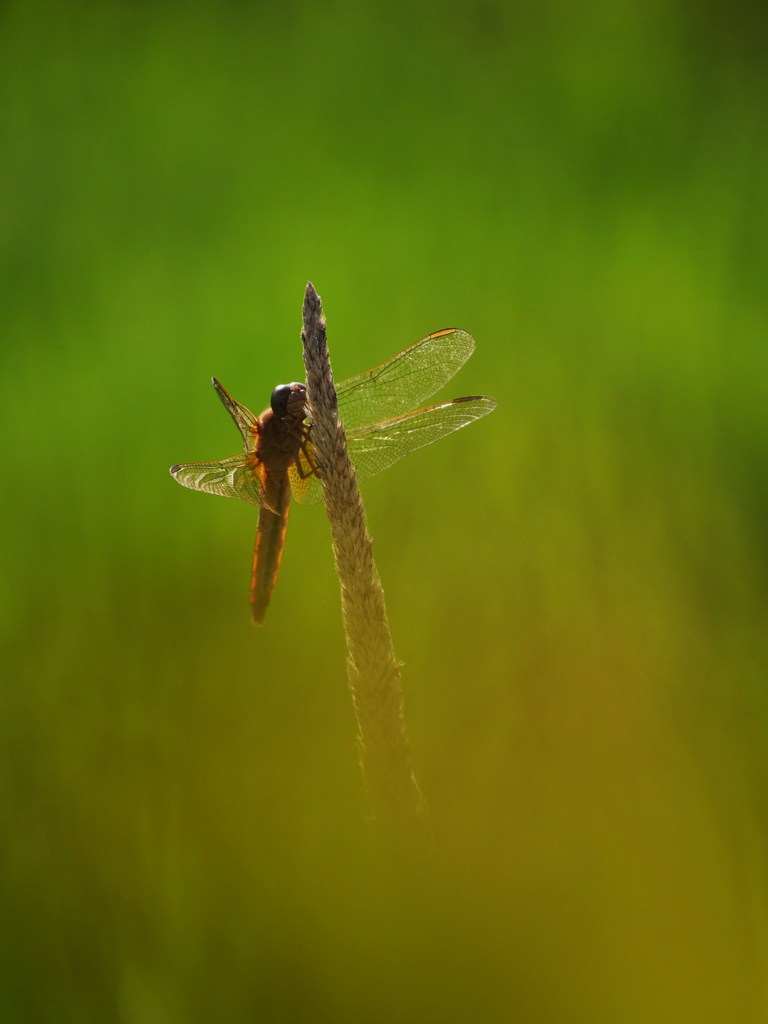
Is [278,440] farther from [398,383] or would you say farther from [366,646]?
[366,646]

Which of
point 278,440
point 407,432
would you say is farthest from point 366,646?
point 278,440

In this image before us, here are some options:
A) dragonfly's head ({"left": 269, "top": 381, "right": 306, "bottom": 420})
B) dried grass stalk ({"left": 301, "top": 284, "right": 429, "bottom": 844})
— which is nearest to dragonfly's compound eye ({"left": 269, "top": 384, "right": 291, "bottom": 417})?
dragonfly's head ({"left": 269, "top": 381, "right": 306, "bottom": 420})

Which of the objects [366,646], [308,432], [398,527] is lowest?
[366,646]

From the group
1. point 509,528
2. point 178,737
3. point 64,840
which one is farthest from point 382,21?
point 64,840

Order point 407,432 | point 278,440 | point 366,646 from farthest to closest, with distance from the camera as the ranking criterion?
point 278,440 < point 407,432 < point 366,646

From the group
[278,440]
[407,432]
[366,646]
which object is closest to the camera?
[366,646]

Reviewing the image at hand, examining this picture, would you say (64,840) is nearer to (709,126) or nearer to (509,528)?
(509,528)
